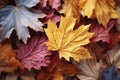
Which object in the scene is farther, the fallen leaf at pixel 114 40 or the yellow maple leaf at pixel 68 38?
the fallen leaf at pixel 114 40

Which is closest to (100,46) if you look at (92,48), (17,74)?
(92,48)

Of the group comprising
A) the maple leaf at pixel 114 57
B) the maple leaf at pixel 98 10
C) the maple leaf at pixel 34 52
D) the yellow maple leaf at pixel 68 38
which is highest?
the maple leaf at pixel 98 10

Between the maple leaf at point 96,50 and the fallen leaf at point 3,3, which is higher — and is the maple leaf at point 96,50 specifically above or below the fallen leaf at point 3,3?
below

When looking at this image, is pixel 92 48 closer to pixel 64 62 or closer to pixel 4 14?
pixel 64 62

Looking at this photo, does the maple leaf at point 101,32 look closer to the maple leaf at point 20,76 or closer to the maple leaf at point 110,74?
the maple leaf at point 110,74

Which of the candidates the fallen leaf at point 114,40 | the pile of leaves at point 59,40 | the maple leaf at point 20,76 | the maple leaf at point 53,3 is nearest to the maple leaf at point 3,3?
the pile of leaves at point 59,40

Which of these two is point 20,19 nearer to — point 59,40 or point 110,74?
point 59,40
